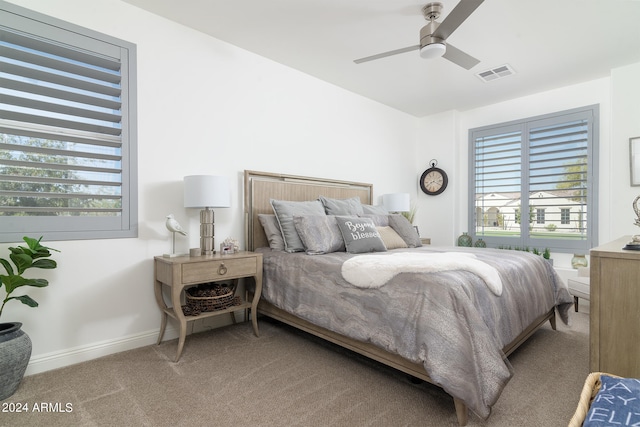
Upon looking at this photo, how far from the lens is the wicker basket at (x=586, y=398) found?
0.88 metres

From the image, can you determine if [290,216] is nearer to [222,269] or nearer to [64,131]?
[222,269]

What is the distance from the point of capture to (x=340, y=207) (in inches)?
129

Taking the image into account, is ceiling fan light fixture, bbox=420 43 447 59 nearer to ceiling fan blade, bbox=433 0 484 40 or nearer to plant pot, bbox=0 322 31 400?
ceiling fan blade, bbox=433 0 484 40

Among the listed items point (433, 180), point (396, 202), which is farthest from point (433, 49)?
point (433, 180)

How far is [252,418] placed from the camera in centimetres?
154

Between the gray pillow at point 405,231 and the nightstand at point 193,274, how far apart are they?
1.55 m

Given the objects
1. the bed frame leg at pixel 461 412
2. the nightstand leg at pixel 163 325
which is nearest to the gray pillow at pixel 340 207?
the nightstand leg at pixel 163 325

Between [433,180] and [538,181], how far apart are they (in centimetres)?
138

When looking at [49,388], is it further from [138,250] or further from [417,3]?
[417,3]

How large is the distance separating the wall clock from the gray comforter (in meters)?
2.46

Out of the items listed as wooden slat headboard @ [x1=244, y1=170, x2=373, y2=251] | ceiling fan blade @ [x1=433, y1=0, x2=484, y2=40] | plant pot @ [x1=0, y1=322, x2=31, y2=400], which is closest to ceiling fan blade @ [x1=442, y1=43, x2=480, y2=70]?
ceiling fan blade @ [x1=433, y1=0, x2=484, y2=40]

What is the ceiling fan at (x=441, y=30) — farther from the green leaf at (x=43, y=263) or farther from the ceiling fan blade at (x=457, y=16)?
the green leaf at (x=43, y=263)

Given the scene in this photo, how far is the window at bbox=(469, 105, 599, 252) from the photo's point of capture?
3840 mm

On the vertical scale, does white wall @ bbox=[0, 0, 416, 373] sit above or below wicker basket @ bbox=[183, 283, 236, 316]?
above
